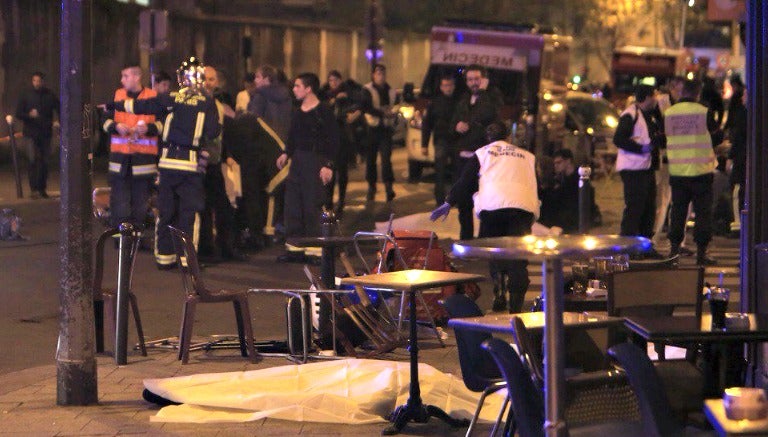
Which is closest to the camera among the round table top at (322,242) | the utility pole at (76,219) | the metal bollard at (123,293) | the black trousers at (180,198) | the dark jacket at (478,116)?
the utility pole at (76,219)

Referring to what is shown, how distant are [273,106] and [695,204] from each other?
16.3 ft

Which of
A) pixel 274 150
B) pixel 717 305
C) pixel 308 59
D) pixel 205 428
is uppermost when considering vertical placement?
pixel 308 59

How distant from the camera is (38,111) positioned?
21625 millimetres

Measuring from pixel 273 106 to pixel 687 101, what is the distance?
15.7 ft

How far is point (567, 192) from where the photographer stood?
15.9 metres

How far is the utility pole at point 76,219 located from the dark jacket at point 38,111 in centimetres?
1373

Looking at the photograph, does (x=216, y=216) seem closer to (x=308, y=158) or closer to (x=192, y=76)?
(x=308, y=158)

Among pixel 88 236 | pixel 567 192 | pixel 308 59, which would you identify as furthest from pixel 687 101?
pixel 308 59

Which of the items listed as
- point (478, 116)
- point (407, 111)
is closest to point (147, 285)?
point (478, 116)

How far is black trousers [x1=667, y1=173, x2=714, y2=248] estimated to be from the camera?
14.4 m

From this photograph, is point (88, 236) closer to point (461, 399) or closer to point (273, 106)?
point (461, 399)

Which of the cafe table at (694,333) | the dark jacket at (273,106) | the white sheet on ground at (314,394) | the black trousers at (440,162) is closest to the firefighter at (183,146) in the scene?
A: the dark jacket at (273,106)

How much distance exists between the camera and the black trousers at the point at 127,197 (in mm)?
14523

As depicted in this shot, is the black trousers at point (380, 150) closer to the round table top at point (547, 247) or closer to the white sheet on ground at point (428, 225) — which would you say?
the white sheet on ground at point (428, 225)
